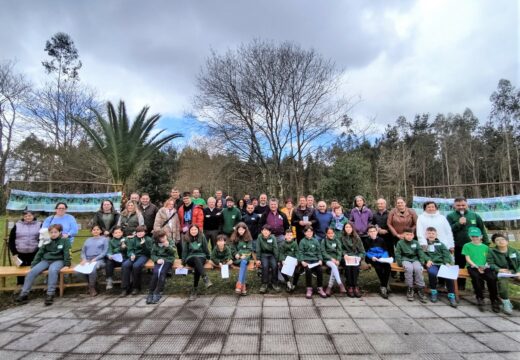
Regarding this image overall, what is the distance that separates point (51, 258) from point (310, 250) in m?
4.75

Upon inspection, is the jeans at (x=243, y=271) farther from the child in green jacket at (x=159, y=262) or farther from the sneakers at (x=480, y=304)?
the sneakers at (x=480, y=304)

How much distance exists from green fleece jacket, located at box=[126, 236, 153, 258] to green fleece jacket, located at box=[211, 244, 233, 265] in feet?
4.07

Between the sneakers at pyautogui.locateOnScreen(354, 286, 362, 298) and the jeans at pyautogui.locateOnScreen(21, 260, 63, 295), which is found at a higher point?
the jeans at pyautogui.locateOnScreen(21, 260, 63, 295)

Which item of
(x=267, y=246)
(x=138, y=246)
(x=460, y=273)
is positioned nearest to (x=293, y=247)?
(x=267, y=246)

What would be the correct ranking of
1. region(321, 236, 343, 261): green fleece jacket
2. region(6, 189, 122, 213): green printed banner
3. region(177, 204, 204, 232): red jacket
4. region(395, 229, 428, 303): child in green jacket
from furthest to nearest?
region(6, 189, 122, 213): green printed banner → region(177, 204, 204, 232): red jacket → region(321, 236, 343, 261): green fleece jacket → region(395, 229, 428, 303): child in green jacket

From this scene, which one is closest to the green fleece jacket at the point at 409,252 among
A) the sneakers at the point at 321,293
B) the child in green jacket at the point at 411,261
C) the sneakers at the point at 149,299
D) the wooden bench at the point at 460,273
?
the child in green jacket at the point at 411,261

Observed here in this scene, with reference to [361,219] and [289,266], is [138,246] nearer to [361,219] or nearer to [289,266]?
[289,266]

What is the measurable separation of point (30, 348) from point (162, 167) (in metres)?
21.0

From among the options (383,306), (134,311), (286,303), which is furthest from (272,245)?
(134,311)

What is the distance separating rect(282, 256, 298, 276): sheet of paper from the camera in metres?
5.07

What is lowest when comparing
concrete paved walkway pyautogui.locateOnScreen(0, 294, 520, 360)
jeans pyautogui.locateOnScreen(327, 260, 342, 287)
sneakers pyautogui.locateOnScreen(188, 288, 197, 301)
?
concrete paved walkway pyautogui.locateOnScreen(0, 294, 520, 360)

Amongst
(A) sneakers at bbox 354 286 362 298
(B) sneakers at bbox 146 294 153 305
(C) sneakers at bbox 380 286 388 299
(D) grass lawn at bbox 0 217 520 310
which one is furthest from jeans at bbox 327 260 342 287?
(B) sneakers at bbox 146 294 153 305

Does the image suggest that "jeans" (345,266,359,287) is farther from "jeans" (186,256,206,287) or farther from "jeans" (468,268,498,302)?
"jeans" (186,256,206,287)

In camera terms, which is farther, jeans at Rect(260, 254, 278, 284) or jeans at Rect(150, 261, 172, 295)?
jeans at Rect(260, 254, 278, 284)
